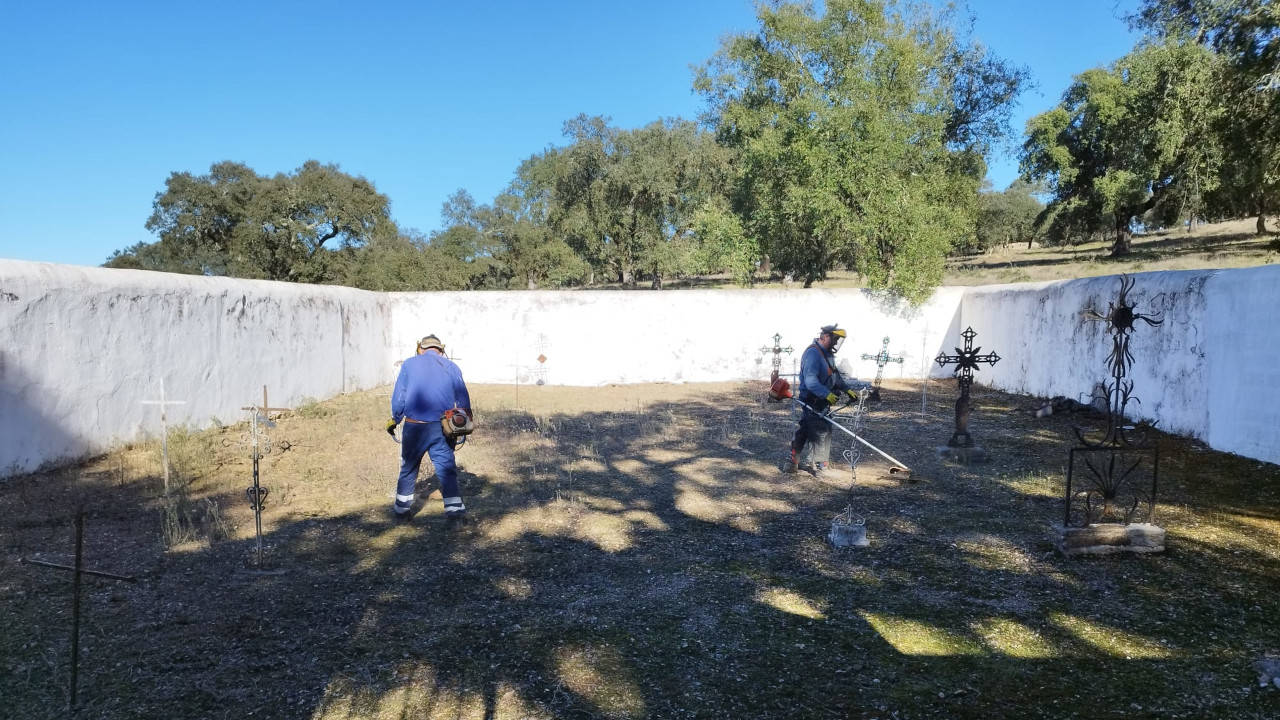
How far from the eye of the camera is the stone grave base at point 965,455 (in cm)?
905

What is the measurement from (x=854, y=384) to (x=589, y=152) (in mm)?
23272

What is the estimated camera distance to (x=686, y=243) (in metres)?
32.9

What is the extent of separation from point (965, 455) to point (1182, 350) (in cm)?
371

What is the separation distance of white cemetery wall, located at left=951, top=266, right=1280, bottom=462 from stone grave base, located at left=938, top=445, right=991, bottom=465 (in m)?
2.87

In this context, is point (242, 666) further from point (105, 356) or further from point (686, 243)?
point (686, 243)

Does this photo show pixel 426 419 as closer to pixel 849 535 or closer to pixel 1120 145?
pixel 849 535

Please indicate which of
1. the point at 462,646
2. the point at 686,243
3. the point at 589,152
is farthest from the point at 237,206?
the point at 462,646

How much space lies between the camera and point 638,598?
515cm

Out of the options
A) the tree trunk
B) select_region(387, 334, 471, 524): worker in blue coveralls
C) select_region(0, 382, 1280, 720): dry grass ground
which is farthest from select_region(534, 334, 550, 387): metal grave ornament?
the tree trunk

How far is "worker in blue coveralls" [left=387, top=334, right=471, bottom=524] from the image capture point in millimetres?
6910

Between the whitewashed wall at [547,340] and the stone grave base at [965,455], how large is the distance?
113 inches

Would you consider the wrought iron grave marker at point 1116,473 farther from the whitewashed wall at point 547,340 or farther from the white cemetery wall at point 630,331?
the white cemetery wall at point 630,331

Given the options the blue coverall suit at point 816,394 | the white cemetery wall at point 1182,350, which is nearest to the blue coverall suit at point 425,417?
the blue coverall suit at point 816,394

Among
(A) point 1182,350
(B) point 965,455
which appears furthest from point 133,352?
(A) point 1182,350
